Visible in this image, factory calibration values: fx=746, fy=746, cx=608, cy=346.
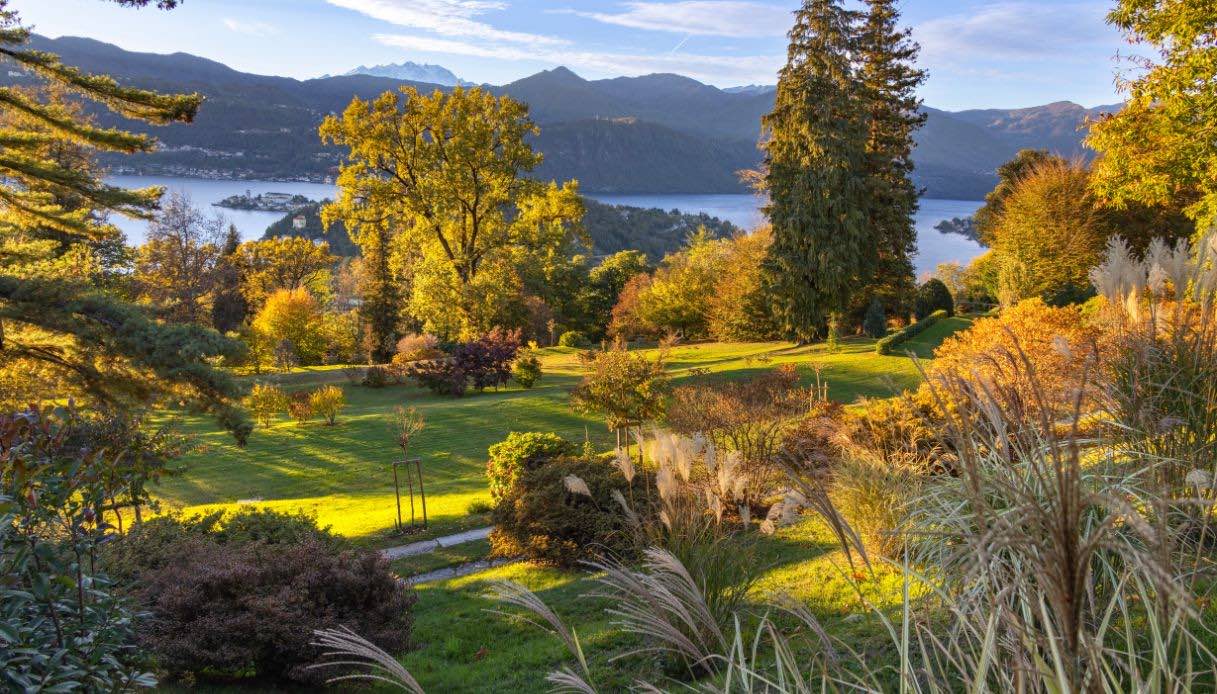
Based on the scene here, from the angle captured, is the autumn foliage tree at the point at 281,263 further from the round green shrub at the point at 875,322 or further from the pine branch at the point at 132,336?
the pine branch at the point at 132,336

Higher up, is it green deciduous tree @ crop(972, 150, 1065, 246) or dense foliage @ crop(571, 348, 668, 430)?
green deciduous tree @ crop(972, 150, 1065, 246)

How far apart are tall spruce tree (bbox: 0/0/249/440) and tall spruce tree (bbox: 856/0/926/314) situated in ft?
78.6

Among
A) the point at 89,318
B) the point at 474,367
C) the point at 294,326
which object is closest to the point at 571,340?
the point at 294,326

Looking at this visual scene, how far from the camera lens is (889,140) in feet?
96.7

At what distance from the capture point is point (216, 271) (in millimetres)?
40281

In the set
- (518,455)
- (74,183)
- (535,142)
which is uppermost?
(535,142)

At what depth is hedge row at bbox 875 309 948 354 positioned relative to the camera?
73.2 ft

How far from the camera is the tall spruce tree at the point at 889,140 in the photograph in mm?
28516

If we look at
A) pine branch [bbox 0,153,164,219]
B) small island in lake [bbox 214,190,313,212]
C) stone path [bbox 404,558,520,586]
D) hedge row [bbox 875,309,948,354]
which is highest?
small island in lake [bbox 214,190,313,212]

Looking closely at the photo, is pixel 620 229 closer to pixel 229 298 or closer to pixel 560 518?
pixel 229 298

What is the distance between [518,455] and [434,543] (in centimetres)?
164

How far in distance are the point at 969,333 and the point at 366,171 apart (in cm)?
2379

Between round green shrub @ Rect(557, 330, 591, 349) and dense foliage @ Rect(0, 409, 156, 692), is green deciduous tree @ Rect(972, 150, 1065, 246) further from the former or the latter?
dense foliage @ Rect(0, 409, 156, 692)

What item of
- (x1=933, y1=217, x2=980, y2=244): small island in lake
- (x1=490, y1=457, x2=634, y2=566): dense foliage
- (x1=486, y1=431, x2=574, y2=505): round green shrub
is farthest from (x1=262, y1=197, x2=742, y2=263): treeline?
(x1=490, y1=457, x2=634, y2=566): dense foliage
